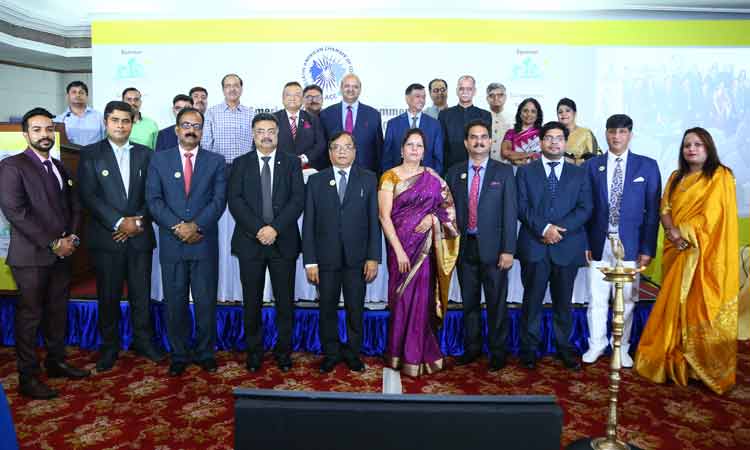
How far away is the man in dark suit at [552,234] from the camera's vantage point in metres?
3.31

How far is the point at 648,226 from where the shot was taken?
336cm

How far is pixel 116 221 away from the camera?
10.4ft

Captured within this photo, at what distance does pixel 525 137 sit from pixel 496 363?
170 centimetres

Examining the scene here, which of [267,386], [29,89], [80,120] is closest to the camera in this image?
[267,386]

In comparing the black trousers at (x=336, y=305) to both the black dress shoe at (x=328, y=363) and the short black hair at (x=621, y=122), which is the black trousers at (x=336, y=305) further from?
the short black hair at (x=621, y=122)

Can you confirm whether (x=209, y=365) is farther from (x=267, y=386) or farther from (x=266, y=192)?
(x=266, y=192)

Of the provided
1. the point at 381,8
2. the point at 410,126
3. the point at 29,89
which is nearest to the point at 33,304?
the point at 410,126

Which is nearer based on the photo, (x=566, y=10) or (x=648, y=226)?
(x=648, y=226)

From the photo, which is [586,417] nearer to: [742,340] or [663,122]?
[742,340]

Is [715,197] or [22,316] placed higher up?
[715,197]

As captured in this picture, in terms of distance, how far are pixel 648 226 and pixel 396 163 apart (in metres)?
1.80

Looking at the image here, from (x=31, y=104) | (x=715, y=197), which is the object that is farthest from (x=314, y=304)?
(x=31, y=104)

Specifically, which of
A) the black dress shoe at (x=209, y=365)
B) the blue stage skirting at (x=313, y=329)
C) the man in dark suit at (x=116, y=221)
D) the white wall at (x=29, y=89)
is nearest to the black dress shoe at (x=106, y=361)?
the man in dark suit at (x=116, y=221)

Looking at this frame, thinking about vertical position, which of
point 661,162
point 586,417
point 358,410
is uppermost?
point 661,162
